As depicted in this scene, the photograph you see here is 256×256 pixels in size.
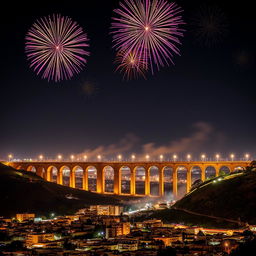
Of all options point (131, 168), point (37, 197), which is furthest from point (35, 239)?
point (131, 168)

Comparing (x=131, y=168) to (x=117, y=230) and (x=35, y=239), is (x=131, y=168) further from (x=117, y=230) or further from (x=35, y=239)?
(x=35, y=239)

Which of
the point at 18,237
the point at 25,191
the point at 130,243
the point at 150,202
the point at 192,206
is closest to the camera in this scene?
the point at 130,243

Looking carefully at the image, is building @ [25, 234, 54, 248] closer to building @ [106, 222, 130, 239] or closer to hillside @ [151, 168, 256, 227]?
building @ [106, 222, 130, 239]

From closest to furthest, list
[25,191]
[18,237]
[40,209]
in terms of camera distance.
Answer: [18,237] < [40,209] < [25,191]

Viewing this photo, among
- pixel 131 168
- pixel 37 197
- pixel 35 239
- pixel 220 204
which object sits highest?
pixel 131 168

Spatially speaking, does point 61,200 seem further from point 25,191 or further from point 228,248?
point 228,248

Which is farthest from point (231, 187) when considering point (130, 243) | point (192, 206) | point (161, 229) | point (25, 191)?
point (25, 191)
